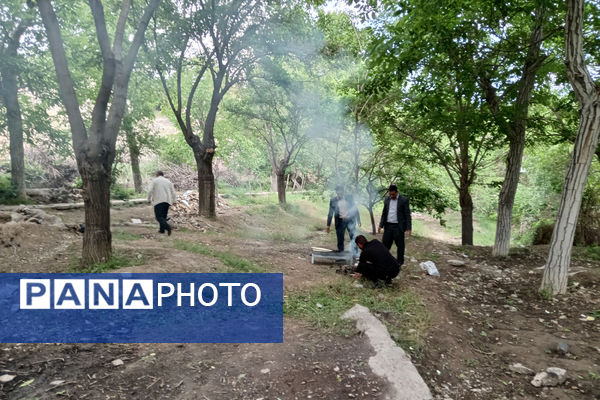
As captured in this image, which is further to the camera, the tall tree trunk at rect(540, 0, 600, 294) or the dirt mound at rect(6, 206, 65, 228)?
the dirt mound at rect(6, 206, 65, 228)

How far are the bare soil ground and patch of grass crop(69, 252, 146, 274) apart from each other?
15 centimetres

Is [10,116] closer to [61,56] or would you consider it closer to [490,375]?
[61,56]

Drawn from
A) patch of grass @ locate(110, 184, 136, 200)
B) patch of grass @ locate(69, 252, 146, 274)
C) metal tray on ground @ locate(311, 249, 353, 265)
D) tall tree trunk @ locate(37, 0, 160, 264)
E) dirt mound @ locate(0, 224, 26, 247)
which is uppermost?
tall tree trunk @ locate(37, 0, 160, 264)

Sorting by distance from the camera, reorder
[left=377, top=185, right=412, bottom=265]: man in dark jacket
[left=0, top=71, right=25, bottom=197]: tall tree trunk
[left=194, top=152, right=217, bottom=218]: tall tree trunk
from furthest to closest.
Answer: [left=194, top=152, right=217, bottom=218]: tall tree trunk < [left=0, top=71, right=25, bottom=197]: tall tree trunk < [left=377, top=185, right=412, bottom=265]: man in dark jacket

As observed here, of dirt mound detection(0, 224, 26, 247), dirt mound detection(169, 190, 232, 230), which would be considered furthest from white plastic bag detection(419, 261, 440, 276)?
dirt mound detection(0, 224, 26, 247)

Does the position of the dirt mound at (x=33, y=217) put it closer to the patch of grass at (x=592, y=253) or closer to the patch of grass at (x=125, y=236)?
the patch of grass at (x=125, y=236)

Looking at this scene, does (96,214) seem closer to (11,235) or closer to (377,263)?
(11,235)

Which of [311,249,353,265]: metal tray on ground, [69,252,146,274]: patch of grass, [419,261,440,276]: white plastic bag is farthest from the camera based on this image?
[311,249,353,265]: metal tray on ground

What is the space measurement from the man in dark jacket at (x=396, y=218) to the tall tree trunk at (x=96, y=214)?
5025mm

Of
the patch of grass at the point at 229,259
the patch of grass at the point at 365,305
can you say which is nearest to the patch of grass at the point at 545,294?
the patch of grass at the point at 365,305

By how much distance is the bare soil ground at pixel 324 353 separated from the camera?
2.89 metres

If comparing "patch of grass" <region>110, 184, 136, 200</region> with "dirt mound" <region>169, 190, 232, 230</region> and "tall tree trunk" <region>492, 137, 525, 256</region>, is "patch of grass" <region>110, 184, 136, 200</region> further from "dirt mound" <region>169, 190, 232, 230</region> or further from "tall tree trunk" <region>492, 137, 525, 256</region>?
"tall tree trunk" <region>492, 137, 525, 256</region>

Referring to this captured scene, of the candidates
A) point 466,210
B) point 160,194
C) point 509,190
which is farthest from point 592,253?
point 160,194

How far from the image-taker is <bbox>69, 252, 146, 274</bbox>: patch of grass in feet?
17.4
